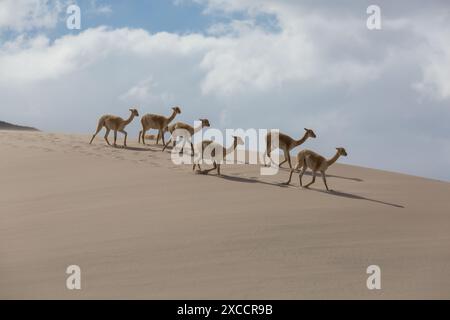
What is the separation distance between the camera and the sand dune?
22.2 feet

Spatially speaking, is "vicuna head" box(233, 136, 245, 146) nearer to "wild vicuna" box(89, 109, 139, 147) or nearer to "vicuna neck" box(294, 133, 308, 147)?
"vicuna neck" box(294, 133, 308, 147)

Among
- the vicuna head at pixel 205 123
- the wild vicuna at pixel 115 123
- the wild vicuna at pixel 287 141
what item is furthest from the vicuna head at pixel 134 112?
the wild vicuna at pixel 287 141

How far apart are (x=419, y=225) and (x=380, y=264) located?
227cm

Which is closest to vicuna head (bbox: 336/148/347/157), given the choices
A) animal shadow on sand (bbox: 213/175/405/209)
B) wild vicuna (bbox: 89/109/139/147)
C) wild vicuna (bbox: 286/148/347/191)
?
wild vicuna (bbox: 286/148/347/191)

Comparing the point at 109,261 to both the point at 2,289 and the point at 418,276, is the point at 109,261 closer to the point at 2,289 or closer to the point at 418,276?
the point at 2,289

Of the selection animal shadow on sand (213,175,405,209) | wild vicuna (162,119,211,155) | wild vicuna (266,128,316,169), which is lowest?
animal shadow on sand (213,175,405,209)

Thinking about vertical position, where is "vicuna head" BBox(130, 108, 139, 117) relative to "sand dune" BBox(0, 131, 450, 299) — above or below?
above

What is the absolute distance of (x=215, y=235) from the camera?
8.33 metres

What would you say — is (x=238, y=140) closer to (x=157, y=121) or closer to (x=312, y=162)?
(x=312, y=162)

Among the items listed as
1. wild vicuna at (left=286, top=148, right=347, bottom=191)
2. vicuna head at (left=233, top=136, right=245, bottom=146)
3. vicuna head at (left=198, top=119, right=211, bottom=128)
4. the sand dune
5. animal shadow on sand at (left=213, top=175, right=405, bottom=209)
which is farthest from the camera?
vicuna head at (left=198, top=119, right=211, bottom=128)

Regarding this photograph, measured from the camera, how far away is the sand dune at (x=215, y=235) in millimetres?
6762

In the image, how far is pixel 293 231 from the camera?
858 cm
